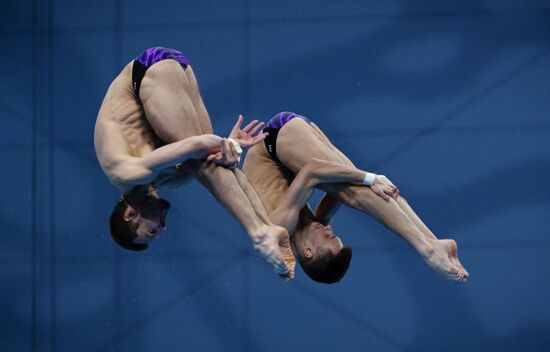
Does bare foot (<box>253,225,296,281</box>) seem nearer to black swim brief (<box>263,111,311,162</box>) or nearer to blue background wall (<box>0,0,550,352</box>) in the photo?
black swim brief (<box>263,111,311,162</box>)

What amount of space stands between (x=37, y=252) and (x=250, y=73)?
2.44 meters

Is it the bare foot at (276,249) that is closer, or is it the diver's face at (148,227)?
the bare foot at (276,249)

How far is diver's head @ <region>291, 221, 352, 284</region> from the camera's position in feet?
16.4

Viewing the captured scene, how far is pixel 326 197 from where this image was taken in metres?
5.21

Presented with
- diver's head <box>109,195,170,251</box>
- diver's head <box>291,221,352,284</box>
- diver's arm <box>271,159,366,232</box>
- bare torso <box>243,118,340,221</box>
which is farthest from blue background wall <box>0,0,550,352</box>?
diver's head <box>109,195,170,251</box>

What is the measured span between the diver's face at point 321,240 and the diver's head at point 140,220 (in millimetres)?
830

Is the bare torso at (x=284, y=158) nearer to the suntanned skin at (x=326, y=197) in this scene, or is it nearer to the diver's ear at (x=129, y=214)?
the suntanned skin at (x=326, y=197)

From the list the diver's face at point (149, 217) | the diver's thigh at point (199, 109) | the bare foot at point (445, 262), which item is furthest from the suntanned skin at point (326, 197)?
the diver's face at point (149, 217)

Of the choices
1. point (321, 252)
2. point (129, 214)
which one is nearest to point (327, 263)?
point (321, 252)

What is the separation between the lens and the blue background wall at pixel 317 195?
739 cm

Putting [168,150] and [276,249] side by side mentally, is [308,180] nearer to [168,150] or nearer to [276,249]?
[276,249]

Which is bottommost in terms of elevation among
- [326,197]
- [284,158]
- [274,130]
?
[326,197]

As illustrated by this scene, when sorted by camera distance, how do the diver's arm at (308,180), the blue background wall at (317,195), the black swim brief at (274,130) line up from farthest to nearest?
1. the blue background wall at (317,195)
2. the black swim brief at (274,130)
3. the diver's arm at (308,180)

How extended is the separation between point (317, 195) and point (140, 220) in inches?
115
